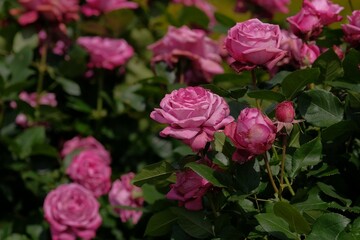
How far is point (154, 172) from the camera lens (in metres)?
1.34

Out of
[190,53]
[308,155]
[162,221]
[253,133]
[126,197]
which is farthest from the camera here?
[126,197]

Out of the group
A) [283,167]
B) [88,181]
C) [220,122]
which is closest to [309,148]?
[283,167]

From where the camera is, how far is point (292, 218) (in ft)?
3.89

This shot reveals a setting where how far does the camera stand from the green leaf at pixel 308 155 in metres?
1.28

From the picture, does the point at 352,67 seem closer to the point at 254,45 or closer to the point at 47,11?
the point at 254,45

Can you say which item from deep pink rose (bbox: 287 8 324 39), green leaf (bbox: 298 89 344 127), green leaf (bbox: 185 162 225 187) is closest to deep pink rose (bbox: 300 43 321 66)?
deep pink rose (bbox: 287 8 324 39)

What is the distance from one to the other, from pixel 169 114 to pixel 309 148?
10.5 inches

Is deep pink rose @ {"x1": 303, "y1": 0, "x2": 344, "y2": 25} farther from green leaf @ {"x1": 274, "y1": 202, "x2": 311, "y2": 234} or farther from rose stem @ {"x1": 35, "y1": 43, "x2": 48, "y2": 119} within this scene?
rose stem @ {"x1": 35, "y1": 43, "x2": 48, "y2": 119}

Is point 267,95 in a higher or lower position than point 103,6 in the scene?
higher

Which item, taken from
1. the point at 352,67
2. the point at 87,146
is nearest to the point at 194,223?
the point at 352,67

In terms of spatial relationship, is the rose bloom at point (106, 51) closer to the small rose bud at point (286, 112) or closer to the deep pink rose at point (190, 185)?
the deep pink rose at point (190, 185)

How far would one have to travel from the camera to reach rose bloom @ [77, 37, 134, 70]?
2598 millimetres

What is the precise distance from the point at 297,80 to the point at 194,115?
0.74ft

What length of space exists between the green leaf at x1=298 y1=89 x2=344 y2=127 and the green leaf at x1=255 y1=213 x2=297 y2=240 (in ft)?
0.84
